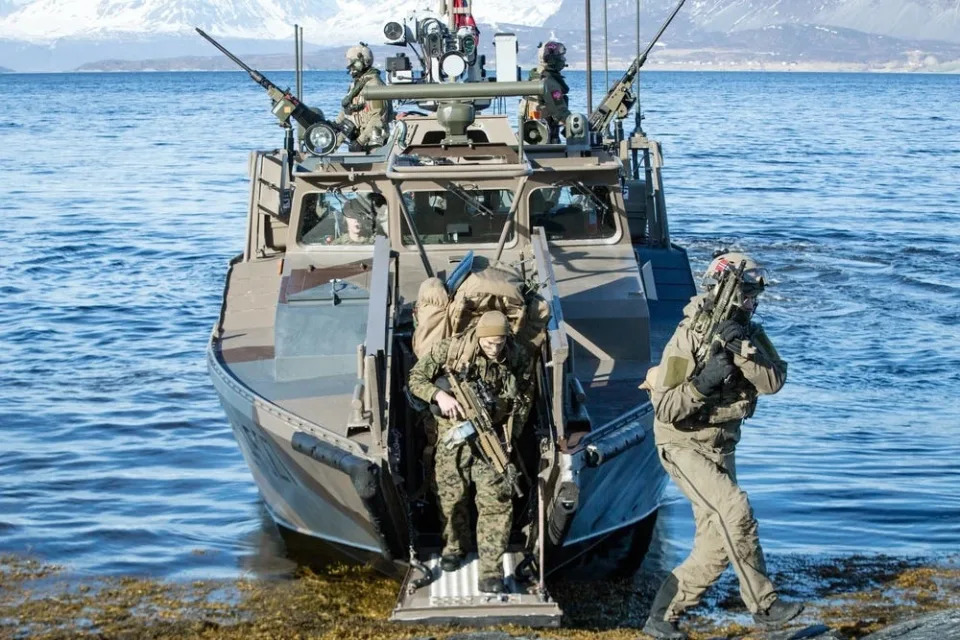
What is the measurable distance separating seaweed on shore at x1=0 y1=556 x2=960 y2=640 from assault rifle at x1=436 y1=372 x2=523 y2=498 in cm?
72

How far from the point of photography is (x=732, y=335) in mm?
6223

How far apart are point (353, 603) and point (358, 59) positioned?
22.1 feet

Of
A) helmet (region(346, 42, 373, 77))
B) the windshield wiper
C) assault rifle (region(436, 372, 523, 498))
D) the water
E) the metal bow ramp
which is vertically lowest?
the water

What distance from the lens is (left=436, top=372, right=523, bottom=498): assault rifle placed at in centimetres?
674

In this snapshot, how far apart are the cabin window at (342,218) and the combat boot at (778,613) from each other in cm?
397

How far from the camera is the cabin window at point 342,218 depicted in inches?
381

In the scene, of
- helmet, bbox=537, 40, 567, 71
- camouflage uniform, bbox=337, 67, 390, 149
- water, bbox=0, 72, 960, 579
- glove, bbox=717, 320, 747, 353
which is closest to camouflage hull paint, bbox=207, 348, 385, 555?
water, bbox=0, 72, 960, 579

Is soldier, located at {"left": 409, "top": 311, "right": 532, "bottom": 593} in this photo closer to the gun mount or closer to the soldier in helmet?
the gun mount

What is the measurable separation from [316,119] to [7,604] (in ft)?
18.4

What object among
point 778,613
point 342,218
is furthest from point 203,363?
point 778,613

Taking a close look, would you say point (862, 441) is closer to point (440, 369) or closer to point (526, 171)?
point (526, 171)

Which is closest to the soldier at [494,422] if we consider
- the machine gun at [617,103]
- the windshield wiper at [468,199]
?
the windshield wiper at [468,199]

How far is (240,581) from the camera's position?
334 inches

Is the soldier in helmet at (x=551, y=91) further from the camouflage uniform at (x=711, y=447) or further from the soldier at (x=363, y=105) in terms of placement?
the camouflage uniform at (x=711, y=447)
